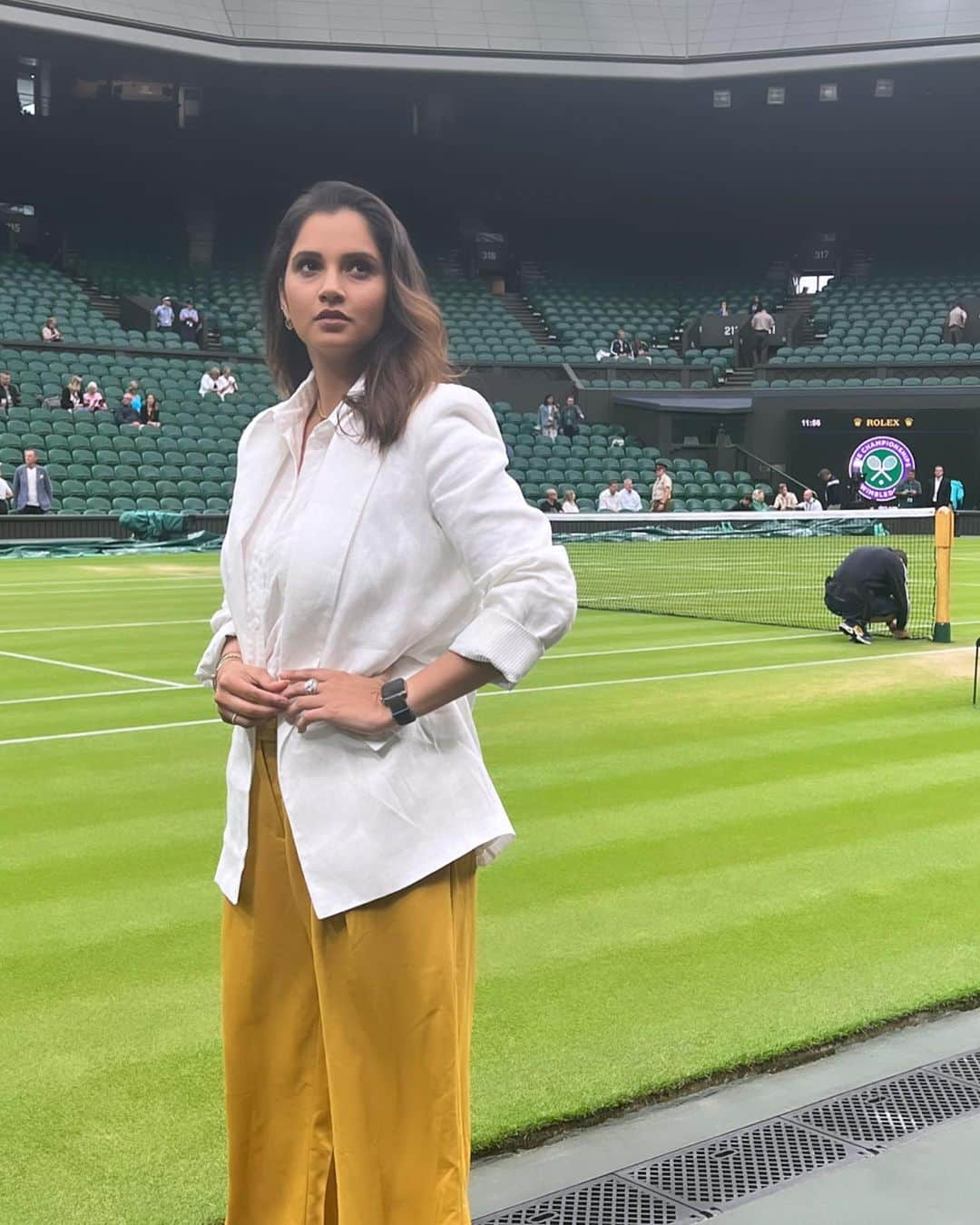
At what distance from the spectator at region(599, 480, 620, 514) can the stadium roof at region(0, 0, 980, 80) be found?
12.9m

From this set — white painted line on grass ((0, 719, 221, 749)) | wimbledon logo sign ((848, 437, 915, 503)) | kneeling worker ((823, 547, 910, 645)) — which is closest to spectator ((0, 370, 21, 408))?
kneeling worker ((823, 547, 910, 645))

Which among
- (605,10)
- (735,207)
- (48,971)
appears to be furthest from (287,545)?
(735,207)

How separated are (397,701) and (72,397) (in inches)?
1193

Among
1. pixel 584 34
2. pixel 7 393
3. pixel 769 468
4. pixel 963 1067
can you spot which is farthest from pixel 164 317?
pixel 963 1067

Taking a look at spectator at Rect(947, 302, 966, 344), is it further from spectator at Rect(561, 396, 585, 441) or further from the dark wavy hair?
the dark wavy hair

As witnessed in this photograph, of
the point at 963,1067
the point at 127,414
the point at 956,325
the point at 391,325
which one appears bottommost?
the point at 963,1067

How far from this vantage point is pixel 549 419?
37156mm

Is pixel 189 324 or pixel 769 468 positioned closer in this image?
pixel 189 324

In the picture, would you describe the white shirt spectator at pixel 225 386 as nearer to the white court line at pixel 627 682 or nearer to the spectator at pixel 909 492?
the spectator at pixel 909 492

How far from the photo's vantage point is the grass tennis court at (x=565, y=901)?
12.3 feet

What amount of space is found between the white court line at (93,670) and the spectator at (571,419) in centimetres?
2560

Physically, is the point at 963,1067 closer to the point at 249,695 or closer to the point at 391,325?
the point at 249,695

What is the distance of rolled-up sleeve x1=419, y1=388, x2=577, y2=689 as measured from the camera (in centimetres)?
229

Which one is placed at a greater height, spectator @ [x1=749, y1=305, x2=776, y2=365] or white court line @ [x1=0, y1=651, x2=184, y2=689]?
spectator @ [x1=749, y1=305, x2=776, y2=365]
